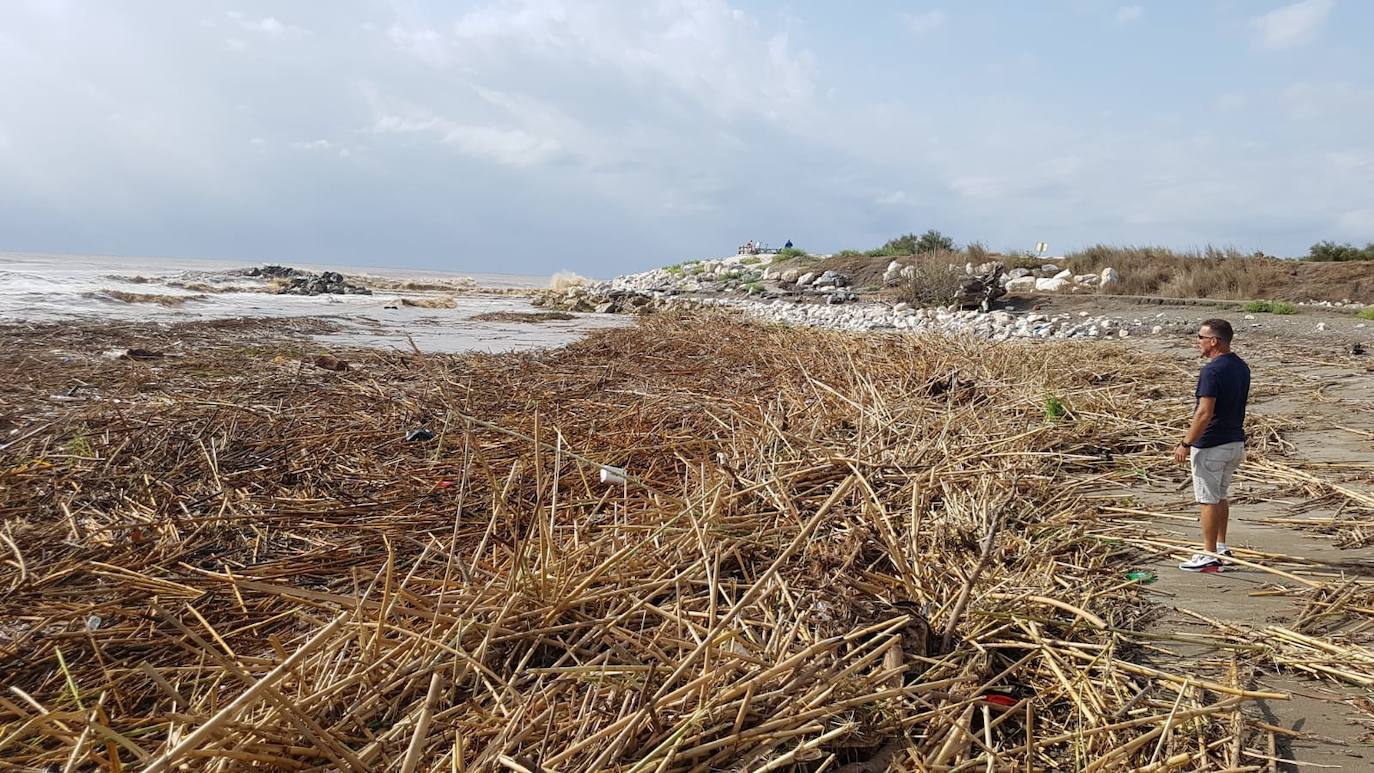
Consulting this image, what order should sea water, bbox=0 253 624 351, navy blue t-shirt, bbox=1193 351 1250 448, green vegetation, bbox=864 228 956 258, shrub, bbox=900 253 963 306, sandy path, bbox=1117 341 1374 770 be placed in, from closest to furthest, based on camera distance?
sandy path, bbox=1117 341 1374 770
navy blue t-shirt, bbox=1193 351 1250 448
sea water, bbox=0 253 624 351
shrub, bbox=900 253 963 306
green vegetation, bbox=864 228 956 258

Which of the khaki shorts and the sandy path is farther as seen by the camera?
the khaki shorts

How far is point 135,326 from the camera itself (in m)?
10.4

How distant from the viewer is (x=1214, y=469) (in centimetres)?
303

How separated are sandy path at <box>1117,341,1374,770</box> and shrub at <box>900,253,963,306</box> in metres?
11.1

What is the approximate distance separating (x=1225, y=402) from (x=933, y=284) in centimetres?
1419

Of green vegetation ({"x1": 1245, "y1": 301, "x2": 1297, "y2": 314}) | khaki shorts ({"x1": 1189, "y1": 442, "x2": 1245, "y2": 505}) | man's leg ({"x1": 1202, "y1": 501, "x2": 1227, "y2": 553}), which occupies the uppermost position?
green vegetation ({"x1": 1245, "y1": 301, "x2": 1297, "y2": 314})

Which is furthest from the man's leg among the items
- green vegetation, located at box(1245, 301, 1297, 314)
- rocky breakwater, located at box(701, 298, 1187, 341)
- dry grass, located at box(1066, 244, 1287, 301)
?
dry grass, located at box(1066, 244, 1287, 301)

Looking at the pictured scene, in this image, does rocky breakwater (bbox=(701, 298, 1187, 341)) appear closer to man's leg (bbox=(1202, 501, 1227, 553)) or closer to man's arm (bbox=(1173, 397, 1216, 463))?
man's arm (bbox=(1173, 397, 1216, 463))

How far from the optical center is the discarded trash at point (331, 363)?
21.7 feet

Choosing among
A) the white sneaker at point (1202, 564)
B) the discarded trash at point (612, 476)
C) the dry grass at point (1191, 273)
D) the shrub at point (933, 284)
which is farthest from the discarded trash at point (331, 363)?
the dry grass at point (1191, 273)

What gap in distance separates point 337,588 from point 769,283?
80.6 ft

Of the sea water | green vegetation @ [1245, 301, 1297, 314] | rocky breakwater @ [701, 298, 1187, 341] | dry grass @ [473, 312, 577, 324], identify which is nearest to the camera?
the sea water

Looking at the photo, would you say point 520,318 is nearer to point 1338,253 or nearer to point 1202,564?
point 1202,564

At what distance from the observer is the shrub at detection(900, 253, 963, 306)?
53.8ft
